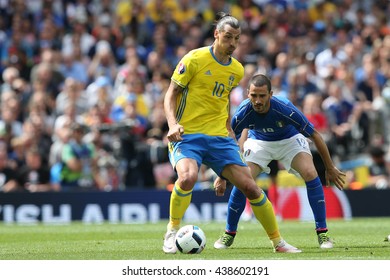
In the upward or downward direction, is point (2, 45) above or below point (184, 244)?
above

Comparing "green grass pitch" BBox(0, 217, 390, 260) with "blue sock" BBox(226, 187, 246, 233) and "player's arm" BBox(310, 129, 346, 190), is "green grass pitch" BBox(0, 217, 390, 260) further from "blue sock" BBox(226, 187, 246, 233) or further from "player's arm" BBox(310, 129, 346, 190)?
"player's arm" BBox(310, 129, 346, 190)

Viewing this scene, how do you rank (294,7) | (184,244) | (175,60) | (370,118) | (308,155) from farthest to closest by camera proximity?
(294,7) < (175,60) < (370,118) < (308,155) < (184,244)

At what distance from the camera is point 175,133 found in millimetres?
10469

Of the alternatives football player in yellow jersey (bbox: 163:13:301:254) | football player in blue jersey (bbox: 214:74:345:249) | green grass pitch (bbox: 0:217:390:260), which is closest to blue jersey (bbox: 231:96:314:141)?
football player in blue jersey (bbox: 214:74:345:249)

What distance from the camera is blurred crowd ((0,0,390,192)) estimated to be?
19.7m

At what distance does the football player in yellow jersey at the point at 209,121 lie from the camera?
1099 cm

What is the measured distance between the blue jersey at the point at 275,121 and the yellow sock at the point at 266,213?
3.49ft

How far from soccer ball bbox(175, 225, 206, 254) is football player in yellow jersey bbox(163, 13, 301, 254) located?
0.11m

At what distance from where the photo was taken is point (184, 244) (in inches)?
428

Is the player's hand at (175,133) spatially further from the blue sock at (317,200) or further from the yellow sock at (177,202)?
the blue sock at (317,200)

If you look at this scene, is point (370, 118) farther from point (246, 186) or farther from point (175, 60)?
point (246, 186)

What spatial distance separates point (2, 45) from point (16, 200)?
14.3 feet

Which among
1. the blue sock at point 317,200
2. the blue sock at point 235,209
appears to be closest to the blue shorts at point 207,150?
the blue sock at point 235,209
